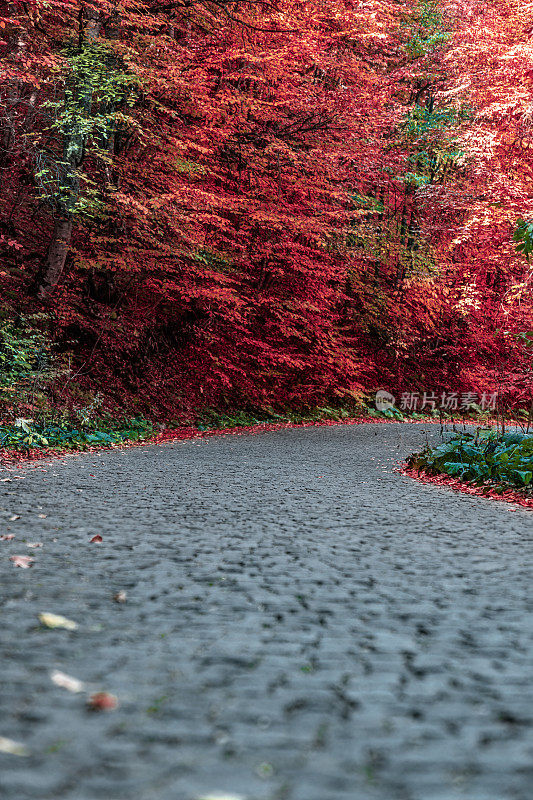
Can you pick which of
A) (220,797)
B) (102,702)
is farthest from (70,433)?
(220,797)

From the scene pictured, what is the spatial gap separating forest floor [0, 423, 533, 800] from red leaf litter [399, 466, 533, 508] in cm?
120

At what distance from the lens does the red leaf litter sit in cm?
783

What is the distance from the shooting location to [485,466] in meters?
8.95

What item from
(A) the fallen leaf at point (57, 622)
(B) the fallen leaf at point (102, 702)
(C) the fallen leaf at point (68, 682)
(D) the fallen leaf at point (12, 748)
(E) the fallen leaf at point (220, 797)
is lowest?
(A) the fallen leaf at point (57, 622)

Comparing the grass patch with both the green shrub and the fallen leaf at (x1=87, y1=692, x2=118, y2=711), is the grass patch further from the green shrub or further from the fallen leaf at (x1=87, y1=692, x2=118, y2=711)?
the fallen leaf at (x1=87, y1=692, x2=118, y2=711)

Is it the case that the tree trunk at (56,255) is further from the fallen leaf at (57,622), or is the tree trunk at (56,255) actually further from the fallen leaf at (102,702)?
the fallen leaf at (102,702)

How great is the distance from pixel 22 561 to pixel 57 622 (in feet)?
4.00

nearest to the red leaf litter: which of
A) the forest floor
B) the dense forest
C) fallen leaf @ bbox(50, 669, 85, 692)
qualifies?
the forest floor

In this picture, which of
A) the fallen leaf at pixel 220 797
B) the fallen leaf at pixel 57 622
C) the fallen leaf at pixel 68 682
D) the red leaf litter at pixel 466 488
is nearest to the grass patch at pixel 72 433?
the red leaf litter at pixel 466 488

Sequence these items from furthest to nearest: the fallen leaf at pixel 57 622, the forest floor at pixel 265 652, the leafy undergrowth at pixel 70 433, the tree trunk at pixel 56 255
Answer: the tree trunk at pixel 56 255 → the leafy undergrowth at pixel 70 433 → the fallen leaf at pixel 57 622 → the forest floor at pixel 265 652

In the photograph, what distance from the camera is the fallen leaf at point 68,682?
2635 millimetres

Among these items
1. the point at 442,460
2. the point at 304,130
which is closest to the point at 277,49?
the point at 304,130

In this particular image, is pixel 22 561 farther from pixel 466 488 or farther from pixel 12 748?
pixel 466 488

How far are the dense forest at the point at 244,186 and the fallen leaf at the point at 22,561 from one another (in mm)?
5546
